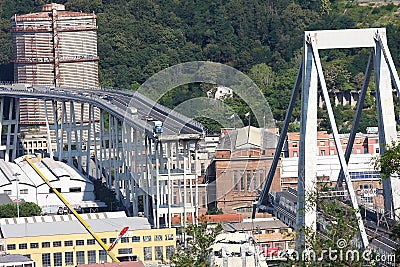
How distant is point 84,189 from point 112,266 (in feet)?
46.6

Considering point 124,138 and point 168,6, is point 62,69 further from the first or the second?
point 124,138

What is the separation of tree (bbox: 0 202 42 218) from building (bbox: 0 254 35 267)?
22.7 feet

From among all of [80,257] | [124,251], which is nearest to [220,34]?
[124,251]

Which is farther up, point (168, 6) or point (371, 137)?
point (168, 6)

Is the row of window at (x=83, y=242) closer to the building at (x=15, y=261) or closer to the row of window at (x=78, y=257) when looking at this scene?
the row of window at (x=78, y=257)

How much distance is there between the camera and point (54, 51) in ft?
202

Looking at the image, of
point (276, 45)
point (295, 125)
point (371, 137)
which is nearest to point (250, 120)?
point (295, 125)

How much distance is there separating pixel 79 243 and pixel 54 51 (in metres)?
26.6

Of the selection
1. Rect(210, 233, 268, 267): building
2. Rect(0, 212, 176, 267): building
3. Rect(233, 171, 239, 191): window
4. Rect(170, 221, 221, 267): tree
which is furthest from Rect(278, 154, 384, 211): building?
Rect(170, 221, 221, 267): tree

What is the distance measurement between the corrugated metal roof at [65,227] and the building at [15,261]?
2045 millimetres

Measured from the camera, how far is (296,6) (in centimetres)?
7188

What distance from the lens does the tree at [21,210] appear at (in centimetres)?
4116

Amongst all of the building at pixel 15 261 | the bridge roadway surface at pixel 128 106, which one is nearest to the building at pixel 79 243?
the building at pixel 15 261

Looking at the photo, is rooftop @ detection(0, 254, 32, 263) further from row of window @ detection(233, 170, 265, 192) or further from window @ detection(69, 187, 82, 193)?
window @ detection(69, 187, 82, 193)
